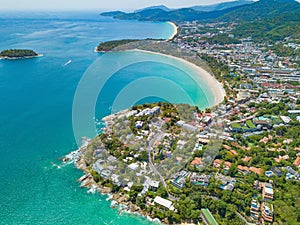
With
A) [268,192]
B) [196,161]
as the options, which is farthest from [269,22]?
[268,192]

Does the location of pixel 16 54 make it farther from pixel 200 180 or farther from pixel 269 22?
pixel 269 22

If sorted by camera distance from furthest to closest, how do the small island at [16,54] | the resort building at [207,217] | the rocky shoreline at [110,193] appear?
the small island at [16,54] → the rocky shoreline at [110,193] → the resort building at [207,217]

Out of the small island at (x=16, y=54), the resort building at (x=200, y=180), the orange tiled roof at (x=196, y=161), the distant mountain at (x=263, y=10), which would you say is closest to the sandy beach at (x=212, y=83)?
the orange tiled roof at (x=196, y=161)

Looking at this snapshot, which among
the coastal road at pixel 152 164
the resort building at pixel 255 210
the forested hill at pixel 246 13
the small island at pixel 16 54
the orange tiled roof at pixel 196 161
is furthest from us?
the forested hill at pixel 246 13

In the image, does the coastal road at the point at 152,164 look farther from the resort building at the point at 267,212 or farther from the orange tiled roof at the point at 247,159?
the orange tiled roof at the point at 247,159

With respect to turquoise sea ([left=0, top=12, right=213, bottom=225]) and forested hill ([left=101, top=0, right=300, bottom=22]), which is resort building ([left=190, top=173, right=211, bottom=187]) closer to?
turquoise sea ([left=0, top=12, right=213, bottom=225])

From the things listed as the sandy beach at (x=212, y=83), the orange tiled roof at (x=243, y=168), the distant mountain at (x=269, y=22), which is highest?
the distant mountain at (x=269, y=22)

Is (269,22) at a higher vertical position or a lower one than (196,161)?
higher

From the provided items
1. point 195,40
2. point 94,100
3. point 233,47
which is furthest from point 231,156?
point 195,40
